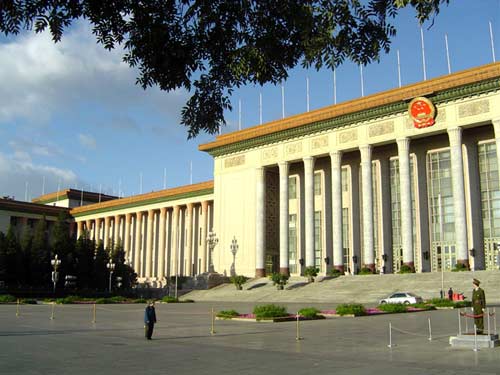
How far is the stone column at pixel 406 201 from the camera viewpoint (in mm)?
47875

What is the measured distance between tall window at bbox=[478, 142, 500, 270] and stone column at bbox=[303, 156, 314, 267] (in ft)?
52.2

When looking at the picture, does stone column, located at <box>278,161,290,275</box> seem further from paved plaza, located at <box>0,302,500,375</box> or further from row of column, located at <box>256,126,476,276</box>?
paved plaza, located at <box>0,302,500,375</box>

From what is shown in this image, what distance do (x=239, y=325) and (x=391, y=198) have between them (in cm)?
3416

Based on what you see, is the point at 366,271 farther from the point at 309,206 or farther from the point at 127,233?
the point at 127,233

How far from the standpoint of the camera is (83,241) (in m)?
64.1

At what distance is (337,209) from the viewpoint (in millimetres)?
52938

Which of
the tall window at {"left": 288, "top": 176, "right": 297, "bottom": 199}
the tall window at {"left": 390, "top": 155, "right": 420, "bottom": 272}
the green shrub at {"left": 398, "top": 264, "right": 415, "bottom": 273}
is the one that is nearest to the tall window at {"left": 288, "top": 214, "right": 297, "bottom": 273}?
the tall window at {"left": 288, "top": 176, "right": 297, "bottom": 199}

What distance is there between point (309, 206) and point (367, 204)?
6.83m

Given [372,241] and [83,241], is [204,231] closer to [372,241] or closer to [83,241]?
[83,241]

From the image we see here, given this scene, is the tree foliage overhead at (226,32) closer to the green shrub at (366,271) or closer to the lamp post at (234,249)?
the green shrub at (366,271)

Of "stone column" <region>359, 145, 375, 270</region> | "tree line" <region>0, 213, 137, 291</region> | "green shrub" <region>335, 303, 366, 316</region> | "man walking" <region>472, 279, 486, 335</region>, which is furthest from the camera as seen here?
"tree line" <region>0, 213, 137, 291</region>

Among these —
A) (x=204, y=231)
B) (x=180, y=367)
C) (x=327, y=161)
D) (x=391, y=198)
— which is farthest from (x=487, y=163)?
(x=180, y=367)

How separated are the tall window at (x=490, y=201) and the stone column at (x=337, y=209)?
12.7 metres

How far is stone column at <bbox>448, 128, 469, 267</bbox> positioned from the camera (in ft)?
145
